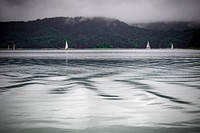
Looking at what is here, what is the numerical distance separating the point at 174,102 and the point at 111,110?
9.33 feet

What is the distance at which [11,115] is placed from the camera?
941 cm

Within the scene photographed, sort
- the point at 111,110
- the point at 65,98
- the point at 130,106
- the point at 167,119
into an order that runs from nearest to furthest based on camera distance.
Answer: the point at 167,119 < the point at 111,110 < the point at 130,106 < the point at 65,98

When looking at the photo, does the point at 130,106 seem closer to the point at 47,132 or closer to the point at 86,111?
the point at 86,111

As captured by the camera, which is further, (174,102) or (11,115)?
(174,102)

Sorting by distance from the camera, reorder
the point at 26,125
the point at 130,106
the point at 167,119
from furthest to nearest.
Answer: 1. the point at 130,106
2. the point at 167,119
3. the point at 26,125

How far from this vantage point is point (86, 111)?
32.6 feet

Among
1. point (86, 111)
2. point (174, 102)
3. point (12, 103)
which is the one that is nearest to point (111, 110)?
point (86, 111)

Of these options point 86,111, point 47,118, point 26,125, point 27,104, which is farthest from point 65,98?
point 26,125

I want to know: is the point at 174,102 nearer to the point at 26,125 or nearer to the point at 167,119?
the point at 167,119

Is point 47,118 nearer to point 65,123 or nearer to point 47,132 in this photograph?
point 65,123

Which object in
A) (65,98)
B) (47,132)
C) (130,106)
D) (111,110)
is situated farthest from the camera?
(65,98)

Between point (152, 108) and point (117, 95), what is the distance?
3.44 metres

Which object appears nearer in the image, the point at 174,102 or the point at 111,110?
the point at 111,110

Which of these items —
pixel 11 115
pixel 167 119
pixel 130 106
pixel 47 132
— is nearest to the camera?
pixel 47 132
